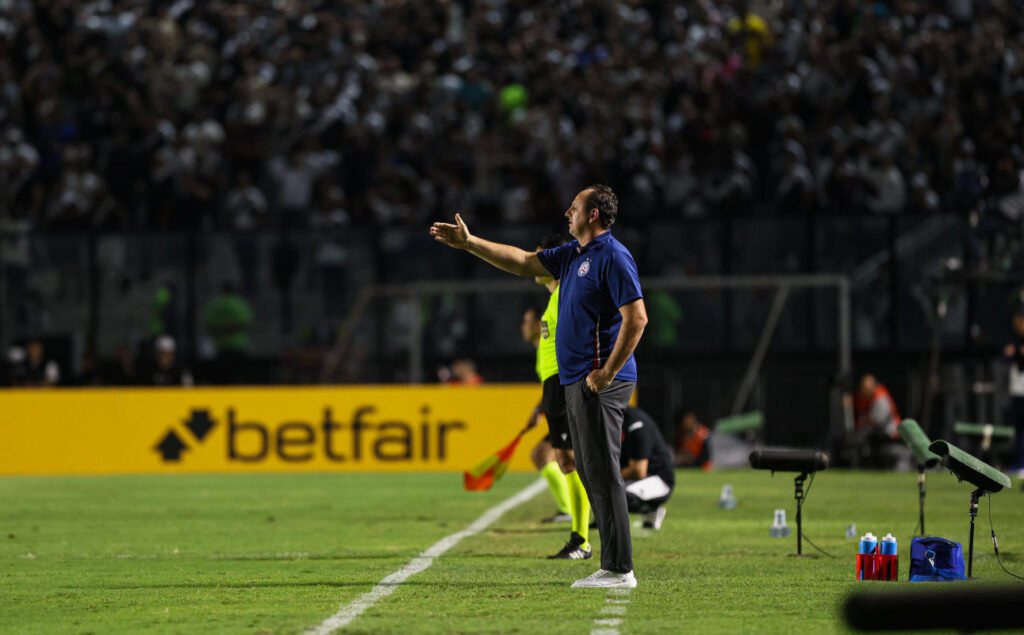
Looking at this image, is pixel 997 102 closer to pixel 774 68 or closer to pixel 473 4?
pixel 774 68

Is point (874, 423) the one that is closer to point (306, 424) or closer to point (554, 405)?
point (306, 424)

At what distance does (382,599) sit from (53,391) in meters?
16.7

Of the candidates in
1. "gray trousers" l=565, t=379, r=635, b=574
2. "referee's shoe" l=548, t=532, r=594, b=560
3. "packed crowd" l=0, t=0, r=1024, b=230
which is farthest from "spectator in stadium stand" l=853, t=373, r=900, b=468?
"gray trousers" l=565, t=379, r=635, b=574

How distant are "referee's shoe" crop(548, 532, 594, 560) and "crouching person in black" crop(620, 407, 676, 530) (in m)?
2.32

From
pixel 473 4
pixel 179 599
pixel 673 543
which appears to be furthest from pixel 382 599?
pixel 473 4

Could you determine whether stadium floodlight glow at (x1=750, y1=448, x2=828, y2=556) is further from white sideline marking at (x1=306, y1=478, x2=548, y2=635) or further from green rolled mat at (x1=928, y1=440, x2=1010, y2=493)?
white sideline marking at (x1=306, y1=478, x2=548, y2=635)

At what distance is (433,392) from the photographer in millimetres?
24797

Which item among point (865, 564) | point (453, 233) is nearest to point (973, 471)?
point (865, 564)

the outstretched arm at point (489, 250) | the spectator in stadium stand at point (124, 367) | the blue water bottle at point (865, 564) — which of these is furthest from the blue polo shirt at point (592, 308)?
the spectator in stadium stand at point (124, 367)

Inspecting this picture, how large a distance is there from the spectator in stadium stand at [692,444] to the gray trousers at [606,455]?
1484 cm

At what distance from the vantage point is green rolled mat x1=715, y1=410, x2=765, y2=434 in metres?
24.3

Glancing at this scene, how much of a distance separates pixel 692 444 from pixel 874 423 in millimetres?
2554

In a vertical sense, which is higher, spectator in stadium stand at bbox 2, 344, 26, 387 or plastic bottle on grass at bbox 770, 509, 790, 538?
→ spectator in stadium stand at bbox 2, 344, 26, 387

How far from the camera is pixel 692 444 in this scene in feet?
80.5
